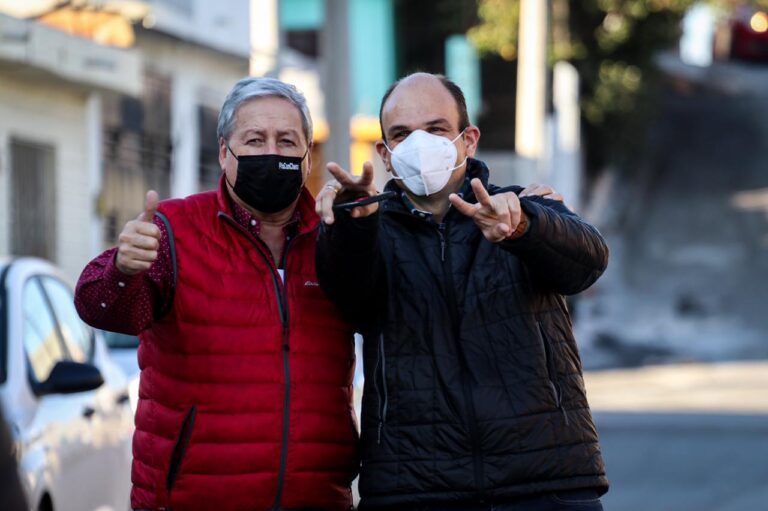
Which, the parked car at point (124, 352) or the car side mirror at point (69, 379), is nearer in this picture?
the car side mirror at point (69, 379)

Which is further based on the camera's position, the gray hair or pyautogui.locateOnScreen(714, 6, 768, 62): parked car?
pyautogui.locateOnScreen(714, 6, 768, 62): parked car

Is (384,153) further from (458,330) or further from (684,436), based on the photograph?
(684,436)

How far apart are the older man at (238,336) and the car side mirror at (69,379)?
2.35 m

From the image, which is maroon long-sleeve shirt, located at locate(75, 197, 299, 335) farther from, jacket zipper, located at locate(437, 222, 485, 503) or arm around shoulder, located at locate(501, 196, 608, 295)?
arm around shoulder, located at locate(501, 196, 608, 295)

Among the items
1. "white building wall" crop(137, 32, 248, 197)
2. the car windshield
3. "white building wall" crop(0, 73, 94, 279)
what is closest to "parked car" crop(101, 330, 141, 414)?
the car windshield

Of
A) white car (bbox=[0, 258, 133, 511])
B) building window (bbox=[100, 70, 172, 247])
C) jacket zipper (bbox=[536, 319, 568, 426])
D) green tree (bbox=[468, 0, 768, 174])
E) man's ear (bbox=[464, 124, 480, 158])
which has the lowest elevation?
white car (bbox=[0, 258, 133, 511])

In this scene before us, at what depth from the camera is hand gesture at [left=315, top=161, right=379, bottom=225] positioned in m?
4.28

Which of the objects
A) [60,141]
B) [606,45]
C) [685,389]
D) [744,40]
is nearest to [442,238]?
[60,141]

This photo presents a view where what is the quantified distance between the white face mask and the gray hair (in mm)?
289

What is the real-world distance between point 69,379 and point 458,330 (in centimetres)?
283

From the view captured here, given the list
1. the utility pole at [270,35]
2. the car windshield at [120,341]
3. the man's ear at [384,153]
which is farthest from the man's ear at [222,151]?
the utility pole at [270,35]

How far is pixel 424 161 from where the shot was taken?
4551 mm

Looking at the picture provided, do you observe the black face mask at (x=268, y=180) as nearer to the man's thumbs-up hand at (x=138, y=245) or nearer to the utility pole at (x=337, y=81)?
the man's thumbs-up hand at (x=138, y=245)

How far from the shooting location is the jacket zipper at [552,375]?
4.47 meters
